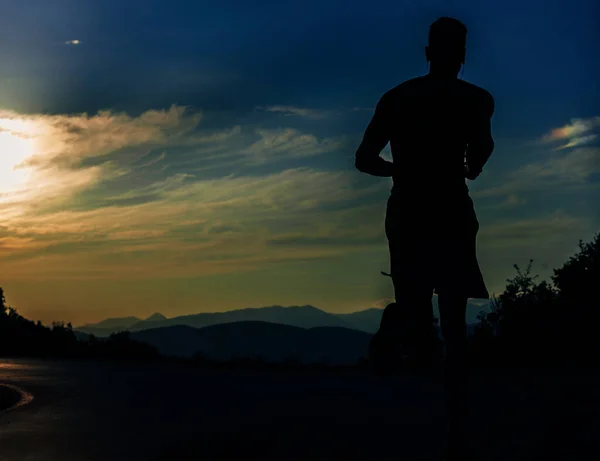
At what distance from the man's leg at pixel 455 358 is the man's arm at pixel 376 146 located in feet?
2.74

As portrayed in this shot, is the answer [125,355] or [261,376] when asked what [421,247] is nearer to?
[261,376]

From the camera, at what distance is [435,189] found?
5539 millimetres

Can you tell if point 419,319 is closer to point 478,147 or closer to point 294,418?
point 478,147

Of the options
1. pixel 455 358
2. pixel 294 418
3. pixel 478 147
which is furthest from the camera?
pixel 294 418

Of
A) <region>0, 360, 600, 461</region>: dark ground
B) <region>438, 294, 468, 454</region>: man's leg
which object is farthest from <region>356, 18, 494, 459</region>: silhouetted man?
<region>0, 360, 600, 461</region>: dark ground

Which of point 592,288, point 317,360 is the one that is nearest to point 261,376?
point 317,360

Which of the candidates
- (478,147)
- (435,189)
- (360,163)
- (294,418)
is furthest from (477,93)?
(294,418)

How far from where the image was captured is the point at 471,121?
222 inches

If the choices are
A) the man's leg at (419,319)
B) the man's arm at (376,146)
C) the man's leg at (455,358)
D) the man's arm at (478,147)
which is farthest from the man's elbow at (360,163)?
the man's leg at (455,358)

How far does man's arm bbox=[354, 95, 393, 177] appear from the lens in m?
5.67

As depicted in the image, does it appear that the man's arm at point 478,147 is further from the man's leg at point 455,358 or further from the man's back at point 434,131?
the man's leg at point 455,358

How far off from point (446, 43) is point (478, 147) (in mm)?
663

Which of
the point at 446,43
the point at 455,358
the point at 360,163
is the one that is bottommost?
the point at 455,358

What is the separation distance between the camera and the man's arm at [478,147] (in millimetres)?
5641
